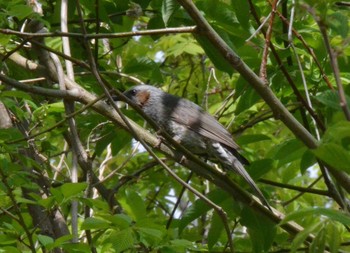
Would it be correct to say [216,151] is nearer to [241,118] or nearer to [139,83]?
[241,118]

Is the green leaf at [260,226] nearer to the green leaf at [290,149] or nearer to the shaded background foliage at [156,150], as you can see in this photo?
the shaded background foliage at [156,150]

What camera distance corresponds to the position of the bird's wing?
5088 millimetres

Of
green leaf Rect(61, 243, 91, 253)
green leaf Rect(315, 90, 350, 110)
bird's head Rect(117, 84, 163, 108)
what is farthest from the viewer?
bird's head Rect(117, 84, 163, 108)

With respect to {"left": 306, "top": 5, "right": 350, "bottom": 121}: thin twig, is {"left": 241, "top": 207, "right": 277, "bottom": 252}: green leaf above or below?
below

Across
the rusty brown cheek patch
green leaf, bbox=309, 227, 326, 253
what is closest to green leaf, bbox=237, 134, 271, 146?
the rusty brown cheek patch

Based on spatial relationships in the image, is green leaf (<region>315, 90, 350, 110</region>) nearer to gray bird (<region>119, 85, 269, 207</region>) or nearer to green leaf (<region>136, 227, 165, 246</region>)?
green leaf (<region>136, 227, 165, 246</region>)

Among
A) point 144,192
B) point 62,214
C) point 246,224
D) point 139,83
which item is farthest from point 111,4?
point 144,192

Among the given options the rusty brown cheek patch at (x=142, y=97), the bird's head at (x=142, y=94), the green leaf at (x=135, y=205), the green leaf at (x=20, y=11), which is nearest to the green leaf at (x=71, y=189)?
the green leaf at (x=135, y=205)

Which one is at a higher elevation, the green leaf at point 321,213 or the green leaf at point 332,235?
the green leaf at point 321,213

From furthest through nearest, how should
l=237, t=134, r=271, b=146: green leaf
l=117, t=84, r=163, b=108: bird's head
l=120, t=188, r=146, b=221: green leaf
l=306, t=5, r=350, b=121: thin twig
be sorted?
l=117, t=84, r=163, b=108: bird's head
l=237, t=134, r=271, b=146: green leaf
l=120, t=188, r=146, b=221: green leaf
l=306, t=5, r=350, b=121: thin twig

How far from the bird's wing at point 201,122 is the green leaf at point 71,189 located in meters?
1.89

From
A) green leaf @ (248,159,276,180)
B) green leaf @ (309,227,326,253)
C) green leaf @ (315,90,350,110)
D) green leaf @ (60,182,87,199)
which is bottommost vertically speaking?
green leaf @ (248,159,276,180)

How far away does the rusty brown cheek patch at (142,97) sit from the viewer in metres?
5.59

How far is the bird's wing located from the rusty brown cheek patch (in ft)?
0.86
